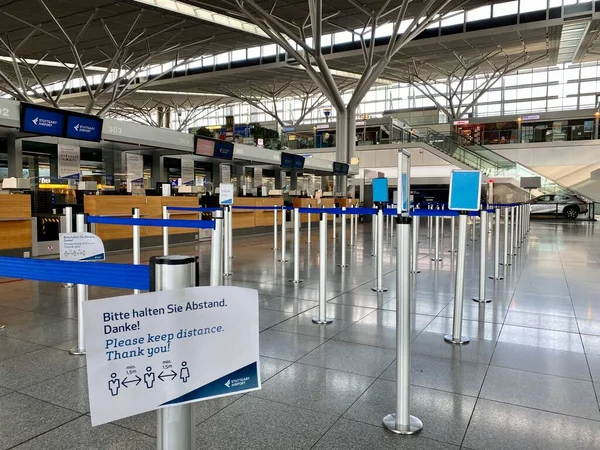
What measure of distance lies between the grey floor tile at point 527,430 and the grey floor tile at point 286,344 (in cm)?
162

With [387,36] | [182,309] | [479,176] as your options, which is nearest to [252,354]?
[182,309]

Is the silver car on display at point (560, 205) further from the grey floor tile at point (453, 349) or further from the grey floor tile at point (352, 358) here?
the grey floor tile at point (352, 358)

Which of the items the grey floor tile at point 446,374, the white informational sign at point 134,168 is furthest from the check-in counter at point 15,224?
the grey floor tile at point 446,374

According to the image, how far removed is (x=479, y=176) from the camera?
5043 millimetres

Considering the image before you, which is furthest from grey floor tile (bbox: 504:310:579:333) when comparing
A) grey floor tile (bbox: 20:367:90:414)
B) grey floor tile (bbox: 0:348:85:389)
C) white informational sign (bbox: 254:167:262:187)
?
white informational sign (bbox: 254:167:262:187)

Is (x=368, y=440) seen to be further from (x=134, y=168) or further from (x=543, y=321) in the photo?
(x=134, y=168)

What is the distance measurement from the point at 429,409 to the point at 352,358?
1.04 meters

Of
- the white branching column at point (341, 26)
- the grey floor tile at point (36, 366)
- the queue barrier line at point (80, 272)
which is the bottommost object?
the grey floor tile at point (36, 366)

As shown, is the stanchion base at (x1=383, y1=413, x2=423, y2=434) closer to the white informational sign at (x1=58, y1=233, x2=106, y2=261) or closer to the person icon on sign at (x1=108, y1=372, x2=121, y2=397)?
the person icon on sign at (x1=108, y1=372, x2=121, y2=397)

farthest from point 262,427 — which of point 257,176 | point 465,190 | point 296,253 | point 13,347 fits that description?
point 257,176

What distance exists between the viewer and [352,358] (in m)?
Result: 4.02

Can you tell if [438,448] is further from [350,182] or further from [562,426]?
[350,182]

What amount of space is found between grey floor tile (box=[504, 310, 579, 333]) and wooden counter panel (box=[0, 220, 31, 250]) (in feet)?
30.1

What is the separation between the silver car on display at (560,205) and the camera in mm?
30984
